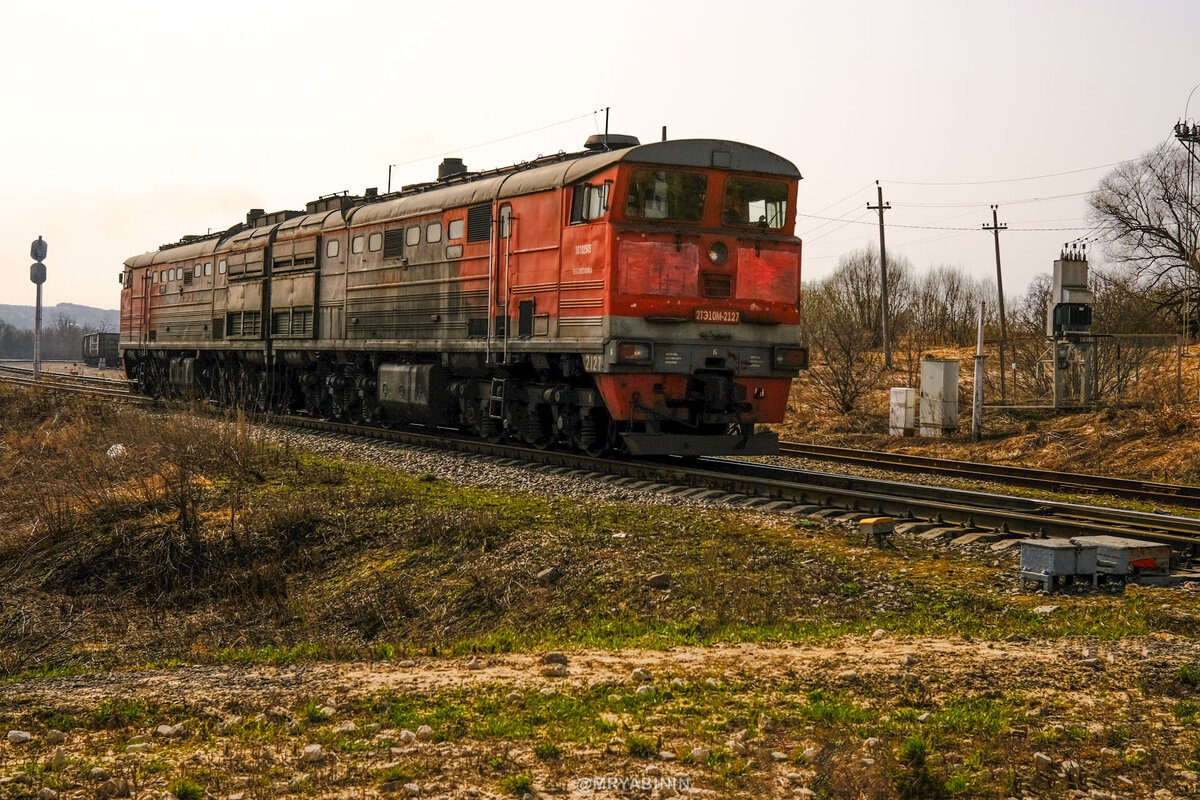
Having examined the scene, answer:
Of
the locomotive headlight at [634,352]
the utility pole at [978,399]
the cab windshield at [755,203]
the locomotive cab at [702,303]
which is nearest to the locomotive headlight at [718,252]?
the locomotive cab at [702,303]

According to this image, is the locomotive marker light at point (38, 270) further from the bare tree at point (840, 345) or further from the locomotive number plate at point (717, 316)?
the locomotive number plate at point (717, 316)

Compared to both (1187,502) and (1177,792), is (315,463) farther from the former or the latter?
(1177,792)

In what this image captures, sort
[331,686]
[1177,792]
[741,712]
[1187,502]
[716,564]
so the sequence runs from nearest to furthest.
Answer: [1177,792], [741,712], [331,686], [716,564], [1187,502]

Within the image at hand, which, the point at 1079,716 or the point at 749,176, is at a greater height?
the point at 749,176

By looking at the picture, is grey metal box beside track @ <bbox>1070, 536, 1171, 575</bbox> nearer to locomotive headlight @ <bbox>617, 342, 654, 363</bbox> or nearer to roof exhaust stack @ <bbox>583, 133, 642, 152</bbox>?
locomotive headlight @ <bbox>617, 342, 654, 363</bbox>

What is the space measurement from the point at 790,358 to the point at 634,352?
2.46 m

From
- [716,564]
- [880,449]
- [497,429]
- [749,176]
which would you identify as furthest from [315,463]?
[880,449]

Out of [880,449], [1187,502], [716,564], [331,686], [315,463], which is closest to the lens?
[331,686]

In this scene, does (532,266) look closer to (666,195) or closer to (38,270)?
(666,195)

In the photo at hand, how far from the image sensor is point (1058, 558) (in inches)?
334

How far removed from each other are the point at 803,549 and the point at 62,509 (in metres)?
8.87

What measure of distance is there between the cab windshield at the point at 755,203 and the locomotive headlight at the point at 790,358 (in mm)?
1713

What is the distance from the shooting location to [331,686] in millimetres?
6496

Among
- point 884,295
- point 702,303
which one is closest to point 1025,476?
point 702,303
